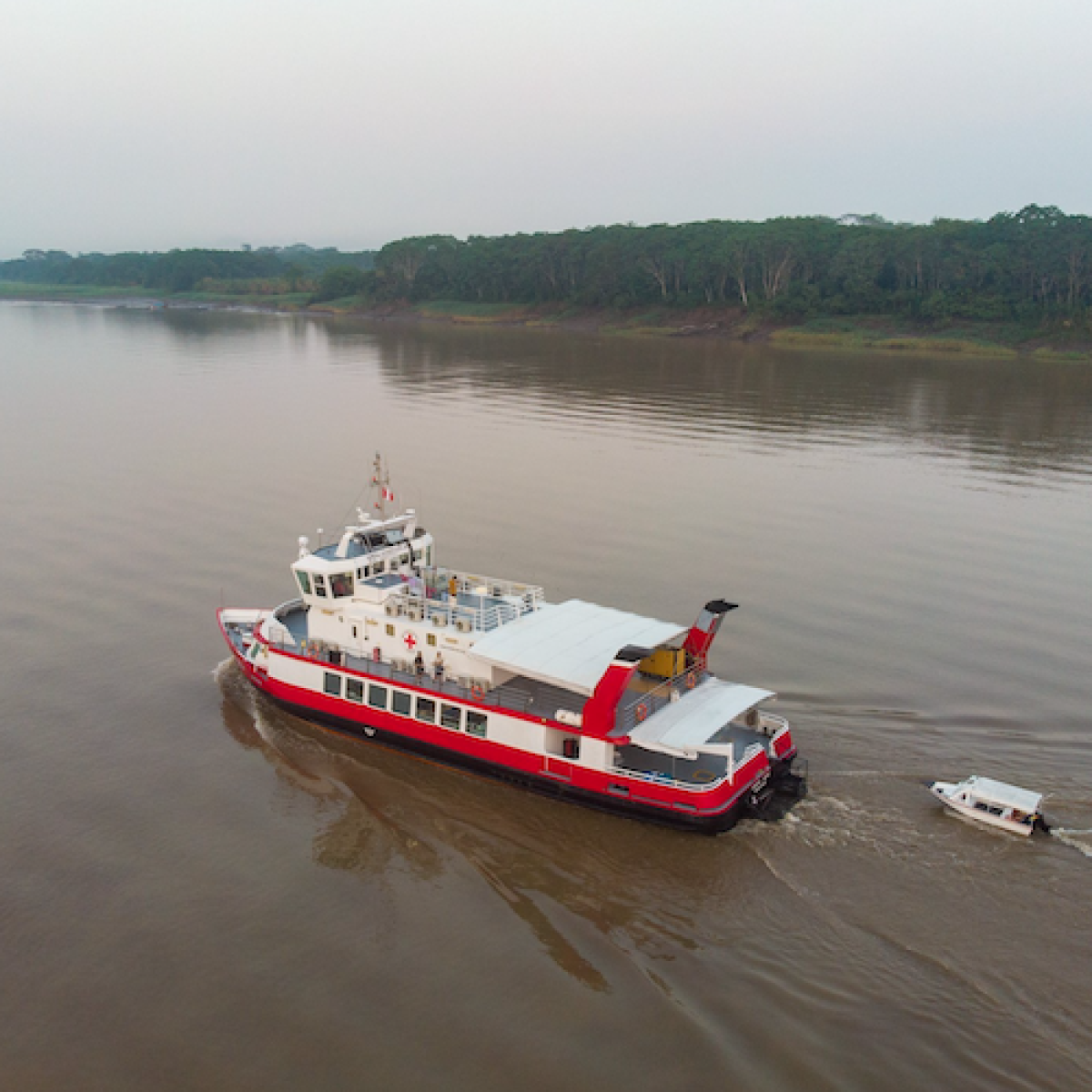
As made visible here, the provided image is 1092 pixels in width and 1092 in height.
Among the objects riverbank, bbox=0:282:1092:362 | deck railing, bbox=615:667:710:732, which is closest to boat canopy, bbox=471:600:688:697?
deck railing, bbox=615:667:710:732

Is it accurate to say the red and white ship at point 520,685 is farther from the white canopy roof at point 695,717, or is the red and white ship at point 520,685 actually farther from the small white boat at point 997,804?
the small white boat at point 997,804

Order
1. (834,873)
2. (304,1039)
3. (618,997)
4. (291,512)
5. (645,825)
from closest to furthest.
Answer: (304,1039), (618,997), (834,873), (645,825), (291,512)

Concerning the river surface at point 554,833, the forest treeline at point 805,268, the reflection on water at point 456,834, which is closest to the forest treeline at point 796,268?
the forest treeline at point 805,268

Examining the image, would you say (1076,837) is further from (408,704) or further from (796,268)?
(796,268)

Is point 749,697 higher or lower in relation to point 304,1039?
higher

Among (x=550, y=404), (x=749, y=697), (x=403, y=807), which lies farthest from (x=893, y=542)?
(x=550, y=404)

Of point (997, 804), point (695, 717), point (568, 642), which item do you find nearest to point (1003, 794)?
point (997, 804)

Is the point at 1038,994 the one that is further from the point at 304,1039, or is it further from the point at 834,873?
the point at 304,1039
